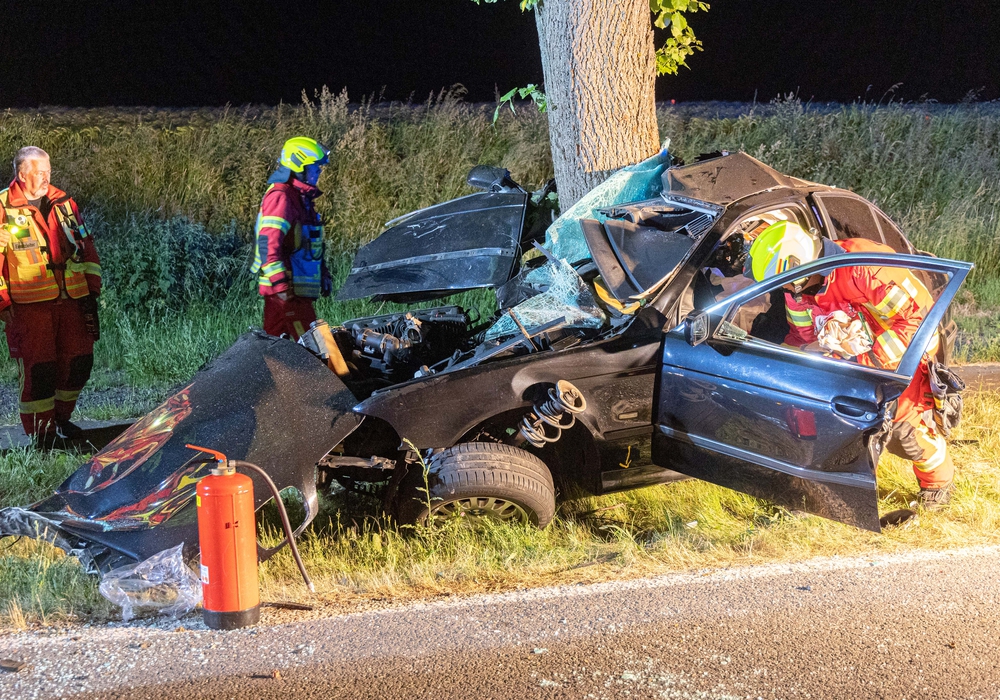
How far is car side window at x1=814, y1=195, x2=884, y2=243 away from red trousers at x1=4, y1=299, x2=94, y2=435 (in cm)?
489

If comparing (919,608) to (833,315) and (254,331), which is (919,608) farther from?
(254,331)

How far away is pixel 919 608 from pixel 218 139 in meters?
8.55

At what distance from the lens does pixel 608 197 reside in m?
5.19

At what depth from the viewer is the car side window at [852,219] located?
16.3 ft

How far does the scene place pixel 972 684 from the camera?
3.17 metres

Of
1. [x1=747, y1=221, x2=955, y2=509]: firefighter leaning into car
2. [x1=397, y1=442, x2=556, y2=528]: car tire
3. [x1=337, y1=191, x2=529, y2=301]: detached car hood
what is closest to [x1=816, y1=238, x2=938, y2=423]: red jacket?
[x1=747, y1=221, x2=955, y2=509]: firefighter leaning into car

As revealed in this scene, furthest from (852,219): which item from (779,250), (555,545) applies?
(555,545)

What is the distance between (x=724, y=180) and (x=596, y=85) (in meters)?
1.99

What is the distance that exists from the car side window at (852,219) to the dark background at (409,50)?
39.8 feet

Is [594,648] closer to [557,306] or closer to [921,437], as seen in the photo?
[557,306]

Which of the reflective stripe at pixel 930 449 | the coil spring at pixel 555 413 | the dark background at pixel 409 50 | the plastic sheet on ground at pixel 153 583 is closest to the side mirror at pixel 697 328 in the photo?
the coil spring at pixel 555 413

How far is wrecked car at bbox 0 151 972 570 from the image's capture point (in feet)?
12.6

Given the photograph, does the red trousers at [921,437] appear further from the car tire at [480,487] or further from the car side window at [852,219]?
the car tire at [480,487]

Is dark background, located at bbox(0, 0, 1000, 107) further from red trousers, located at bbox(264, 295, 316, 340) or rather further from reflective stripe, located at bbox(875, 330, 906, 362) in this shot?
reflective stripe, located at bbox(875, 330, 906, 362)
